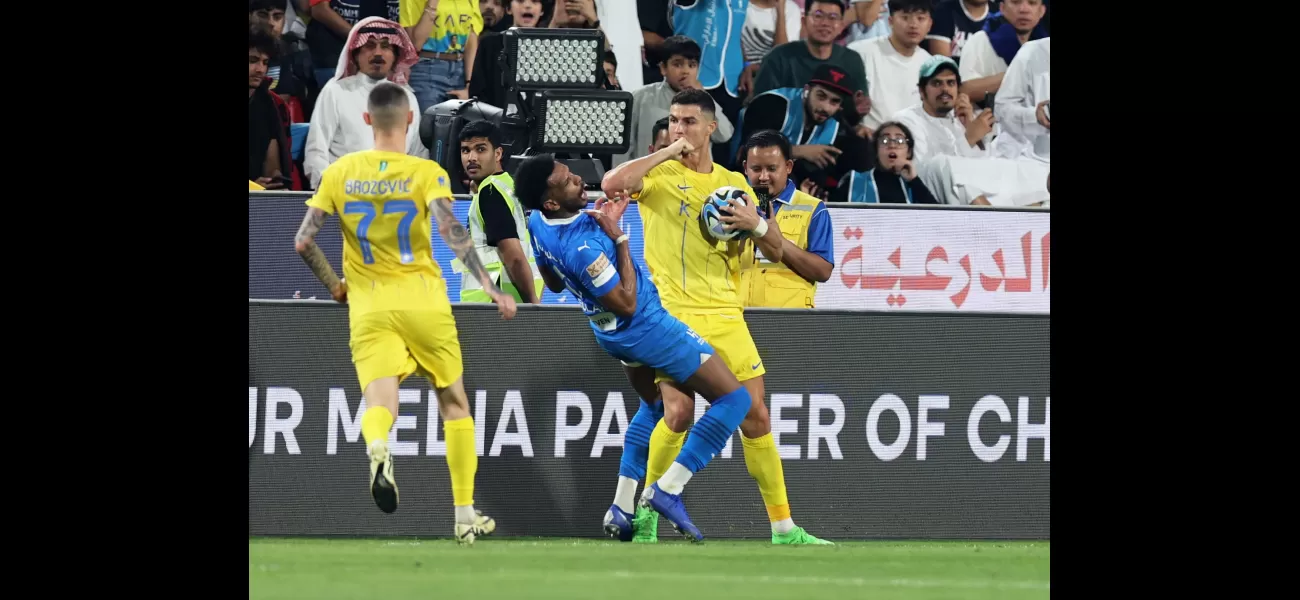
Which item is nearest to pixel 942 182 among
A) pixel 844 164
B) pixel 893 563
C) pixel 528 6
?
pixel 844 164

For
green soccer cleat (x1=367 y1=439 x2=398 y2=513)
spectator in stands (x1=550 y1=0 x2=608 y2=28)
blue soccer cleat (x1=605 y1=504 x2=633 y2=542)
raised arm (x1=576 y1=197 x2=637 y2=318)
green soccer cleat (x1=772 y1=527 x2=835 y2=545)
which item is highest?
spectator in stands (x1=550 y1=0 x2=608 y2=28)

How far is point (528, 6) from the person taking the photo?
27.9 ft

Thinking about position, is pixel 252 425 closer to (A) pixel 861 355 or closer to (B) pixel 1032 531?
(A) pixel 861 355

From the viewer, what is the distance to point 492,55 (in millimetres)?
8250

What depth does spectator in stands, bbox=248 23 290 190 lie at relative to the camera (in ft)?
26.5

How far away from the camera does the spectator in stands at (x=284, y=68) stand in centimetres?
830

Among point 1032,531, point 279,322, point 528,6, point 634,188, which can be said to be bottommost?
point 1032,531

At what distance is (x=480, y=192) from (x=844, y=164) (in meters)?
2.76

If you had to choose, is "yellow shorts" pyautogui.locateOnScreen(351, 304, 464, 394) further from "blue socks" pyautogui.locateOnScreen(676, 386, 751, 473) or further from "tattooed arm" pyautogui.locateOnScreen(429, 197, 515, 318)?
"blue socks" pyautogui.locateOnScreen(676, 386, 751, 473)

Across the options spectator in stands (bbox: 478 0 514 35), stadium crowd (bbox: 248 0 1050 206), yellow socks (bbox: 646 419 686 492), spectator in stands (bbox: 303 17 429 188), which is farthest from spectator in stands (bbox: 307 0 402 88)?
yellow socks (bbox: 646 419 686 492)

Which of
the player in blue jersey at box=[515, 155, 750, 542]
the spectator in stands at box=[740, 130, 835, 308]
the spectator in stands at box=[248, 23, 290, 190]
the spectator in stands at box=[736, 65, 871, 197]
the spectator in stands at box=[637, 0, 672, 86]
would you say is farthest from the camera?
the spectator in stands at box=[736, 65, 871, 197]

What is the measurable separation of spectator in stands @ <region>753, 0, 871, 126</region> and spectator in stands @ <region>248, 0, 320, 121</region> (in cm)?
252

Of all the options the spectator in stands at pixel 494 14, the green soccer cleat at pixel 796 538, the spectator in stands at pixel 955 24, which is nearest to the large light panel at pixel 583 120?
the green soccer cleat at pixel 796 538

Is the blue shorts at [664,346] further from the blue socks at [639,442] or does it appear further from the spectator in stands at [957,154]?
the spectator in stands at [957,154]
